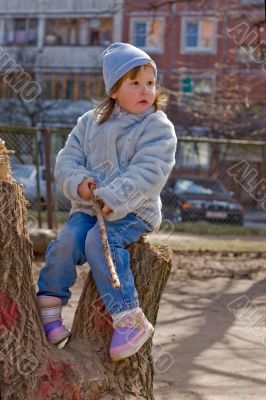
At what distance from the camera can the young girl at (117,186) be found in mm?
3633

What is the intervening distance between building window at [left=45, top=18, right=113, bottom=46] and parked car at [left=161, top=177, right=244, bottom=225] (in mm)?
31137

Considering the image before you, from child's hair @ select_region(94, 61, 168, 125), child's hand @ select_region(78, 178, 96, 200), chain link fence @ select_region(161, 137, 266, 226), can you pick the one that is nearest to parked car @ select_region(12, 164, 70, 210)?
chain link fence @ select_region(161, 137, 266, 226)

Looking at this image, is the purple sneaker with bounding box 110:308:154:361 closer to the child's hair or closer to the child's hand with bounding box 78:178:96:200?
the child's hand with bounding box 78:178:96:200

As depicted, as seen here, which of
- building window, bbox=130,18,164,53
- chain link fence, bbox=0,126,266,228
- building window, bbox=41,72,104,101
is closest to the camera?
chain link fence, bbox=0,126,266,228

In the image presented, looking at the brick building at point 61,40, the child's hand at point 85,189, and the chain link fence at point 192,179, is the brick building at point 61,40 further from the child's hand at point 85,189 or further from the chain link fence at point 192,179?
the child's hand at point 85,189

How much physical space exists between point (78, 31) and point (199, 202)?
1262 inches

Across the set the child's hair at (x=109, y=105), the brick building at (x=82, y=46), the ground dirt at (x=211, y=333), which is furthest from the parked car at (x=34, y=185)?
the brick building at (x=82, y=46)

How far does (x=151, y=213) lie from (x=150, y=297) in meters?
0.39

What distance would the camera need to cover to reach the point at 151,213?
12.6ft

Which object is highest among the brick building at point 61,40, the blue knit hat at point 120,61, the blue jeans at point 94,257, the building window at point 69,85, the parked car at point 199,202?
the blue knit hat at point 120,61

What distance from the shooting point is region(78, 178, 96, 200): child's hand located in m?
3.76

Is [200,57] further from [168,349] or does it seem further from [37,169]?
[168,349]

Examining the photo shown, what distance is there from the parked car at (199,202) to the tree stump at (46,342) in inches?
384

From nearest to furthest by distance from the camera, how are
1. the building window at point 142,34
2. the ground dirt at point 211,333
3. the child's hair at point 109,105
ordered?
the child's hair at point 109,105 → the ground dirt at point 211,333 → the building window at point 142,34
